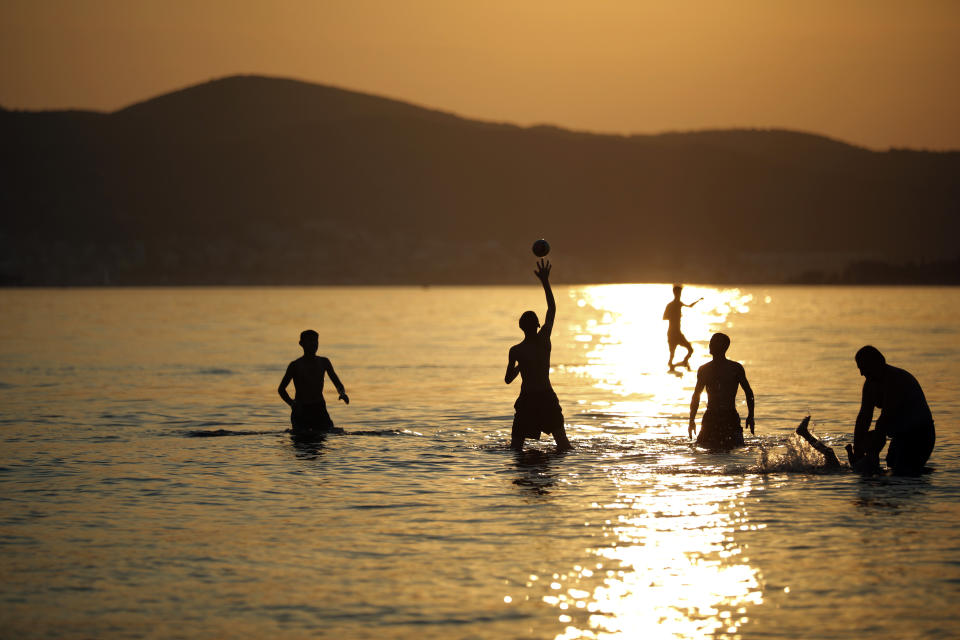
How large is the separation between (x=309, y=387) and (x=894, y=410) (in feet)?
24.7

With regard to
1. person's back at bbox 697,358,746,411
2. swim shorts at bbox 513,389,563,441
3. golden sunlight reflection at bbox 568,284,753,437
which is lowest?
golden sunlight reflection at bbox 568,284,753,437

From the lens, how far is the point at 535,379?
13836 millimetres

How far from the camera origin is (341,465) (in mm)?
14086

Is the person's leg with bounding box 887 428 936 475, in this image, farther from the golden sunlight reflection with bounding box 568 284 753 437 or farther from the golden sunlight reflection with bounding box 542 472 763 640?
the golden sunlight reflection with bounding box 568 284 753 437

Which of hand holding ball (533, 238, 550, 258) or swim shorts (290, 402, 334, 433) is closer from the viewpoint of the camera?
hand holding ball (533, 238, 550, 258)

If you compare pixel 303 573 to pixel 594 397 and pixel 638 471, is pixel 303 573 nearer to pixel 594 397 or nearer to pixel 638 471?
pixel 638 471

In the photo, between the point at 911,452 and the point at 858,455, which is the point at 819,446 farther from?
the point at 911,452

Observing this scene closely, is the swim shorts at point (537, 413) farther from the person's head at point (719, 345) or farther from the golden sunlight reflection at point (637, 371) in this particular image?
the golden sunlight reflection at point (637, 371)

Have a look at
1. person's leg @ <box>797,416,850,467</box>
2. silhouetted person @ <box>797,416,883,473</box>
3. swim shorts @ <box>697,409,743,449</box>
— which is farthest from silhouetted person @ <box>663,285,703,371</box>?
silhouetted person @ <box>797,416,883,473</box>

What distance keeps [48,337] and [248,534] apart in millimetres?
39015

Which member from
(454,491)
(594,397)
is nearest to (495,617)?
(454,491)

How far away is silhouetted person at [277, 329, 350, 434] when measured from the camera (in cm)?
1538

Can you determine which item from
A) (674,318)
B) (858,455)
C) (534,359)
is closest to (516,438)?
(534,359)

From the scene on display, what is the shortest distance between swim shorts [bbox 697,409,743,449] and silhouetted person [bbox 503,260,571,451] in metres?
1.95
